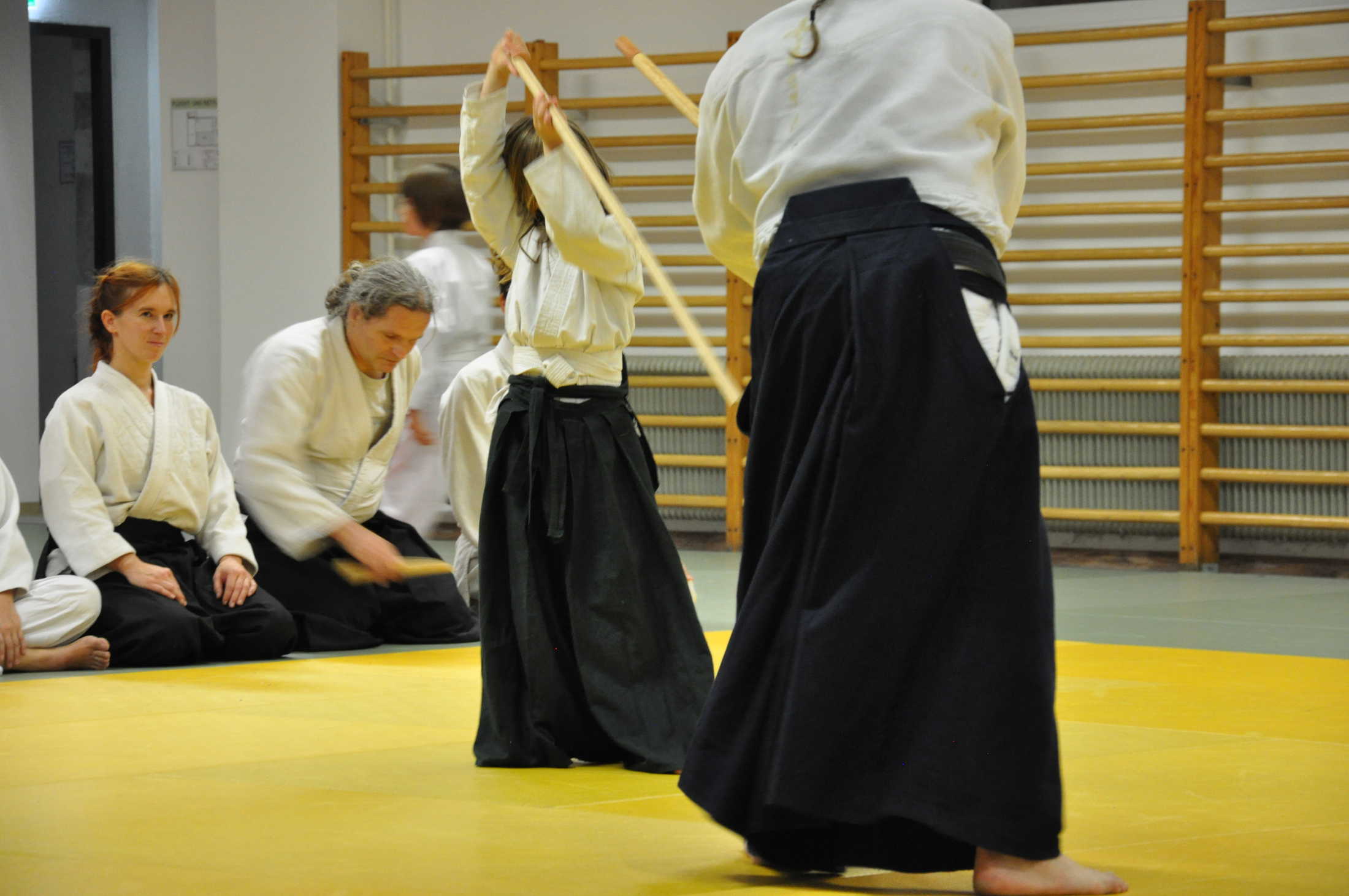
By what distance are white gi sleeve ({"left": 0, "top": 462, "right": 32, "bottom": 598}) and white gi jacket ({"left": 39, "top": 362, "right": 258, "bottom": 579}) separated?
0.12 metres

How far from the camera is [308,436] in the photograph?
165 inches

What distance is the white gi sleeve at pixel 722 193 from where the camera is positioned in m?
1.87

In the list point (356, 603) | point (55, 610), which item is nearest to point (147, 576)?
point (55, 610)

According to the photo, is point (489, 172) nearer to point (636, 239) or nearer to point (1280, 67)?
point (636, 239)

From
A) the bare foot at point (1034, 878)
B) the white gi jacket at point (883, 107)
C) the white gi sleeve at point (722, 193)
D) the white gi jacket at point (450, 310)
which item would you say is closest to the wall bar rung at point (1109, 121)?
the white gi jacket at point (450, 310)

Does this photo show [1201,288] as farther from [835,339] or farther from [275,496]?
[835,339]

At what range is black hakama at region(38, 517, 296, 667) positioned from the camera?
3.78m

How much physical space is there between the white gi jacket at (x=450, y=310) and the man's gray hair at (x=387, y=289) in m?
0.40

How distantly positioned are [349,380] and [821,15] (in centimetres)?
264

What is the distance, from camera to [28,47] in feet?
26.8

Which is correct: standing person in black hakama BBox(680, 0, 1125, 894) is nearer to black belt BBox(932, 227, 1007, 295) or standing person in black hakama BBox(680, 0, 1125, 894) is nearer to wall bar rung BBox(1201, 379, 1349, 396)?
black belt BBox(932, 227, 1007, 295)

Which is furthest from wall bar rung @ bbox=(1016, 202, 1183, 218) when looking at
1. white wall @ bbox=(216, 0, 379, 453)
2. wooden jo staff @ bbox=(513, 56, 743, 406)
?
wooden jo staff @ bbox=(513, 56, 743, 406)

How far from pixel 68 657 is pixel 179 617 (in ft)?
0.92

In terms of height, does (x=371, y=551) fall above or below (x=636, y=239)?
below
